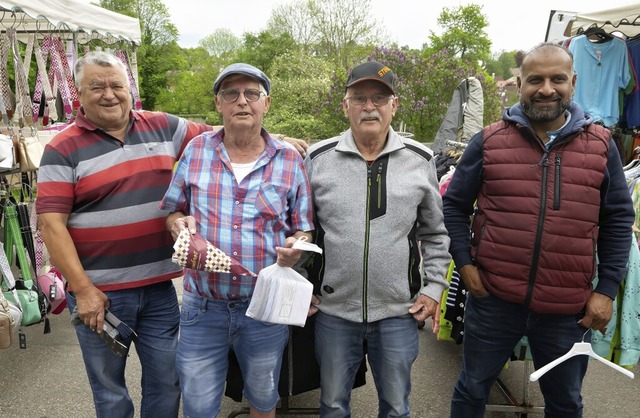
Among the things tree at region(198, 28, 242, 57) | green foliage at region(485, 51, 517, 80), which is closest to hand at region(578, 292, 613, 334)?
tree at region(198, 28, 242, 57)

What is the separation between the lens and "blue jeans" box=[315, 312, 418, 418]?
2160 millimetres

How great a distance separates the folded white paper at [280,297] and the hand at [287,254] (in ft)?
0.09

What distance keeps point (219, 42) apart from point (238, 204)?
1661 inches

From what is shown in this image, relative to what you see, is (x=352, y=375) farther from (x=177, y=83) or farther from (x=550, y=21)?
(x=177, y=83)

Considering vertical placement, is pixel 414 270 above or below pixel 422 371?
above

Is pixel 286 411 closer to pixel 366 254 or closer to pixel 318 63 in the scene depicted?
pixel 366 254

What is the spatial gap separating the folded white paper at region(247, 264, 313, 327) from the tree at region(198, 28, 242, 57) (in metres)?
41.4

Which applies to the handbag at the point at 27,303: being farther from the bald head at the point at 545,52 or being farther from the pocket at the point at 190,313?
the bald head at the point at 545,52

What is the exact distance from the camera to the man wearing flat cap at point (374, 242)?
6.82 ft

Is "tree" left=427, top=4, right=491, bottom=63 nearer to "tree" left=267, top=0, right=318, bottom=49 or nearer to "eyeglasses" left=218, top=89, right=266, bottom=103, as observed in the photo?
"tree" left=267, top=0, right=318, bottom=49

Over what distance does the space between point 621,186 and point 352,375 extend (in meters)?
1.50

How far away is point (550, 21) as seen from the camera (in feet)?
21.7

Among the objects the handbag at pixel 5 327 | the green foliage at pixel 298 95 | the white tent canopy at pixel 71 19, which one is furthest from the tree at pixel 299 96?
the handbag at pixel 5 327

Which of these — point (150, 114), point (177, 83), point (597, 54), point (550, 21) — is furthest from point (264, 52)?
point (150, 114)
